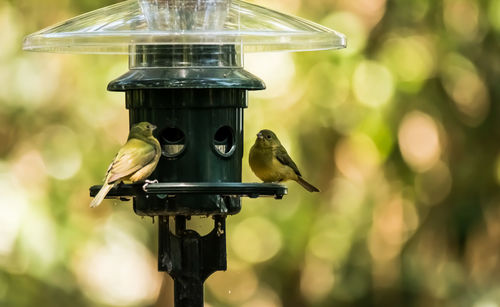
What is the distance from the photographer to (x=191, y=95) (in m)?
5.14

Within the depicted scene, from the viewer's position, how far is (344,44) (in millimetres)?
5023

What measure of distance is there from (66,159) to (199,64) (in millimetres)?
3565

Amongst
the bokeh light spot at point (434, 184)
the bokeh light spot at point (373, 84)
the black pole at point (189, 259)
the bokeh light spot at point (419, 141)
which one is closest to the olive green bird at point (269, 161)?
the black pole at point (189, 259)

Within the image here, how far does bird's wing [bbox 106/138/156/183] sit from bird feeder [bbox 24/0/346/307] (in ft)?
0.26

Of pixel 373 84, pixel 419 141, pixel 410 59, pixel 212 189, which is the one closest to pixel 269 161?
pixel 212 189

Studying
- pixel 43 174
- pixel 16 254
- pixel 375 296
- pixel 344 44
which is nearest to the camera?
pixel 344 44

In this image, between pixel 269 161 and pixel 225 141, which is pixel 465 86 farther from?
pixel 225 141

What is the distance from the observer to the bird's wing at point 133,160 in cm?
494

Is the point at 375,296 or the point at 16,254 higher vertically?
the point at 16,254

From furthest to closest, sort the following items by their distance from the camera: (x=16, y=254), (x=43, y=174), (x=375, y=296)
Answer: (x=375, y=296), (x=43, y=174), (x=16, y=254)

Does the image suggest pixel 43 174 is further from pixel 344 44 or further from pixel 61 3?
pixel 344 44

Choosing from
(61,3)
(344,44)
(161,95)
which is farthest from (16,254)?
(344,44)

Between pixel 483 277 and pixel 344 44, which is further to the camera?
pixel 483 277

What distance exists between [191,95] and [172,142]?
0.23 meters
